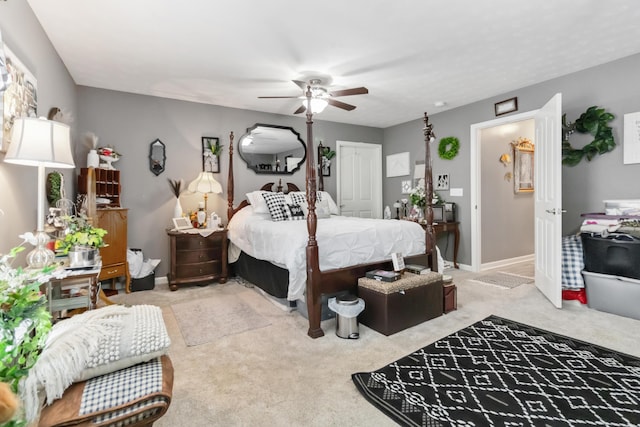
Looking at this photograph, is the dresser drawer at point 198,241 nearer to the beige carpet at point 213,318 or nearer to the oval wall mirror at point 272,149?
the beige carpet at point 213,318

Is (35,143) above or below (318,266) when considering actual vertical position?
above

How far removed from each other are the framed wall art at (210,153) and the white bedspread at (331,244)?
55.8 inches

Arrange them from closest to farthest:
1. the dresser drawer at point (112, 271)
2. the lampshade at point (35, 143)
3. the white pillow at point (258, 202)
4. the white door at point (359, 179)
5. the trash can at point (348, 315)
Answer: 1. the lampshade at point (35, 143)
2. the trash can at point (348, 315)
3. the dresser drawer at point (112, 271)
4. the white pillow at point (258, 202)
5. the white door at point (359, 179)

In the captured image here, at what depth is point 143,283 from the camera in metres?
4.02

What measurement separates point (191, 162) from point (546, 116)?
4.30 metres

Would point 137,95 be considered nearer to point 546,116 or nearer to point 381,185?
point 381,185

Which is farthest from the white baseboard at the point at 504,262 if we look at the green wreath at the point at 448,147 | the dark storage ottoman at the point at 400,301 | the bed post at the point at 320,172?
the bed post at the point at 320,172

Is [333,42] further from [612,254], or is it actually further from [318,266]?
[612,254]

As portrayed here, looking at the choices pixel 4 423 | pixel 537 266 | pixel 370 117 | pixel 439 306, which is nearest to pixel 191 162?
pixel 370 117

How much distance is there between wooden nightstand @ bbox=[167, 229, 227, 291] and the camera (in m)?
4.02

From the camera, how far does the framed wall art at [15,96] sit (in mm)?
1780

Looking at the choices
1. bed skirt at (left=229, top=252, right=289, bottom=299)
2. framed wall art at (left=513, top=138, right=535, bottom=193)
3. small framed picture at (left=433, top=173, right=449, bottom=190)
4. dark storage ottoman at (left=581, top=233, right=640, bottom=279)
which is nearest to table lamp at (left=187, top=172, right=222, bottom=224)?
bed skirt at (left=229, top=252, right=289, bottom=299)

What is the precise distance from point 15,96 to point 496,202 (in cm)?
555

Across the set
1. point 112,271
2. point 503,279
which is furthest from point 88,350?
point 503,279
